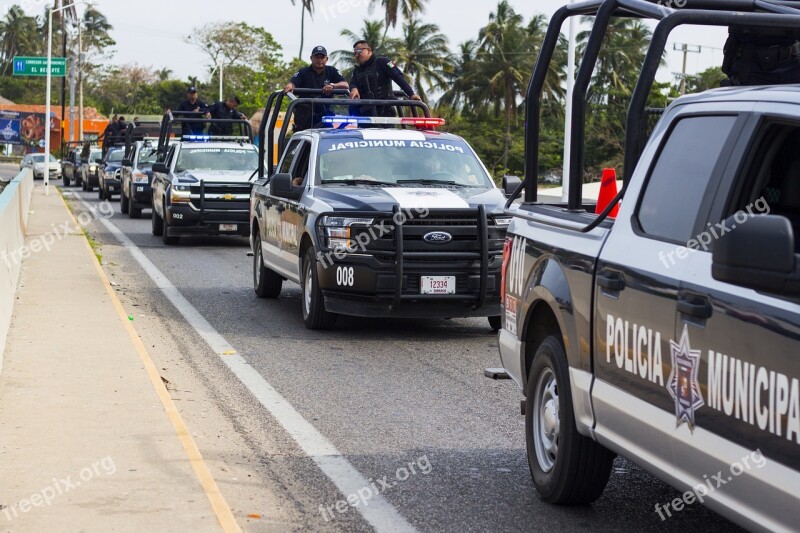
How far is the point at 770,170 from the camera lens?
14.3 ft

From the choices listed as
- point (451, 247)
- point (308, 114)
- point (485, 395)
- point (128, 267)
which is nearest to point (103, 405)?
point (485, 395)

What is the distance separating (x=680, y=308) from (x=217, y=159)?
742 inches

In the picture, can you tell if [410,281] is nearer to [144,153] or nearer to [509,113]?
[144,153]

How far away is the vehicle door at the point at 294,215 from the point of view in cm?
1221

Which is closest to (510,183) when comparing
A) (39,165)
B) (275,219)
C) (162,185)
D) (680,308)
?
(680,308)

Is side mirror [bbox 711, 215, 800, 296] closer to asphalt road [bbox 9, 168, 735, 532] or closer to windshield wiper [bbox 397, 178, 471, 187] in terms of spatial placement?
asphalt road [bbox 9, 168, 735, 532]

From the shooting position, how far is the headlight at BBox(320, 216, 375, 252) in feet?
36.4

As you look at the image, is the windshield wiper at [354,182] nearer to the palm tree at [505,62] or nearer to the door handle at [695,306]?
the door handle at [695,306]

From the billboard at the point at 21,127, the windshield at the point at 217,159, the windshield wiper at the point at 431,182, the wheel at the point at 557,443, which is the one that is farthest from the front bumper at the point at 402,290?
the billboard at the point at 21,127

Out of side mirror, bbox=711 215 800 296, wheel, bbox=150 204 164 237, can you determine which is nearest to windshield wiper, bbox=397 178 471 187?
side mirror, bbox=711 215 800 296

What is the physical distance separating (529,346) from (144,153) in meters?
25.1

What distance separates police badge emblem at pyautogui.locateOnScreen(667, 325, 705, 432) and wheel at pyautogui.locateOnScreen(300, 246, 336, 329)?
7169 millimetres

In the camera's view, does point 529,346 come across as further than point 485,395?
No

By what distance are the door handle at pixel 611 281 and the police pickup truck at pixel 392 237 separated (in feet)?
Answer: 19.5
